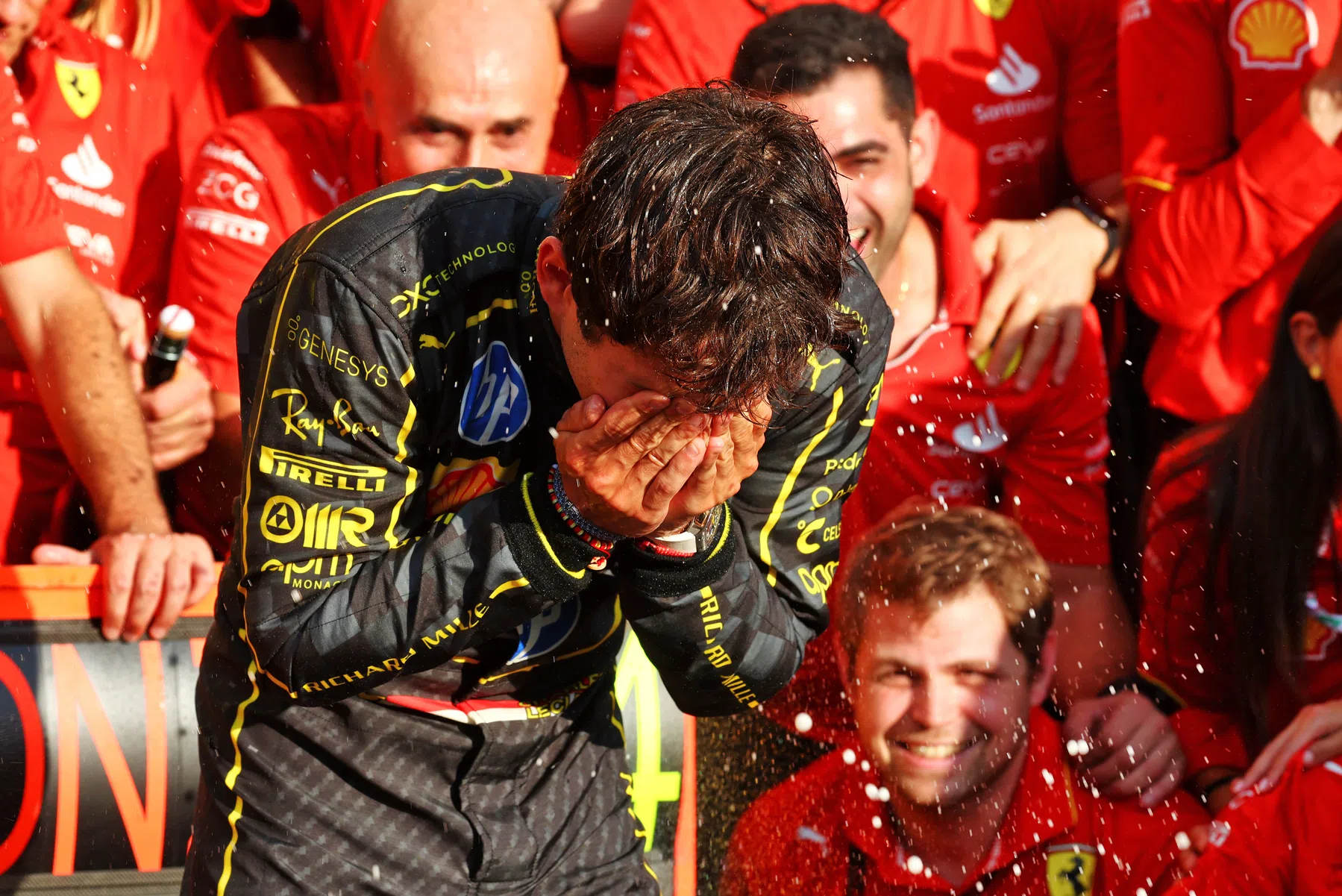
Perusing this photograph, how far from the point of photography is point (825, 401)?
82.4 inches

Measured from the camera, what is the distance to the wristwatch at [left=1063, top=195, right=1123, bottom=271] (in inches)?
150

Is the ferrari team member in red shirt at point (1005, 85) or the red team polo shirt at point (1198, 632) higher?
the ferrari team member in red shirt at point (1005, 85)

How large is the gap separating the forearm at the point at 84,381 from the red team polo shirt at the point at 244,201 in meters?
0.37

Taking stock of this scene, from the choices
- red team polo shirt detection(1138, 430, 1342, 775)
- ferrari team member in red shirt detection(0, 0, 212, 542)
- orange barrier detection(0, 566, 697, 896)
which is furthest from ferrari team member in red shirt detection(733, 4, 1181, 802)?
ferrari team member in red shirt detection(0, 0, 212, 542)

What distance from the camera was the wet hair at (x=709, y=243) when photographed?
62.1 inches

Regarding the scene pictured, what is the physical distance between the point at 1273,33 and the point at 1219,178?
41cm

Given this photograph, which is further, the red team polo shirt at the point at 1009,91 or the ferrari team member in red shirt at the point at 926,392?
the red team polo shirt at the point at 1009,91

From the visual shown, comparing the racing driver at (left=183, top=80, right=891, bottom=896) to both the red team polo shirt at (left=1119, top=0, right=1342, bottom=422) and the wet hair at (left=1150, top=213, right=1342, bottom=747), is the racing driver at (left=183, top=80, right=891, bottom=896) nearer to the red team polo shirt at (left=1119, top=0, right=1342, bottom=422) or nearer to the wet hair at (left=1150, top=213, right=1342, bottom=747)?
the wet hair at (left=1150, top=213, right=1342, bottom=747)

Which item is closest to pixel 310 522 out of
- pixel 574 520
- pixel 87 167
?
pixel 574 520

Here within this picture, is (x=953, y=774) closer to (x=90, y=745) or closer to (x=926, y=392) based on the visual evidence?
(x=926, y=392)

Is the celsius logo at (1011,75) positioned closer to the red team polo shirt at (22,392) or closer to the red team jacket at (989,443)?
the red team jacket at (989,443)

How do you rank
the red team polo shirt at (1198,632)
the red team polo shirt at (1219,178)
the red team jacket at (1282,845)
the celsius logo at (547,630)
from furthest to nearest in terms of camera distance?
→ the red team polo shirt at (1219,178)
the red team polo shirt at (1198,632)
the red team jacket at (1282,845)
the celsius logo at (547,630)

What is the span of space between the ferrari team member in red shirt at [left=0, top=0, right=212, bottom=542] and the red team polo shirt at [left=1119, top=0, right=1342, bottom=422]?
8.37ft

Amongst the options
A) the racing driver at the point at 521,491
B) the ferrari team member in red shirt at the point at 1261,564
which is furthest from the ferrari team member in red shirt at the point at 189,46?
the ferrari team member in red shirt at the point at 1261,564
